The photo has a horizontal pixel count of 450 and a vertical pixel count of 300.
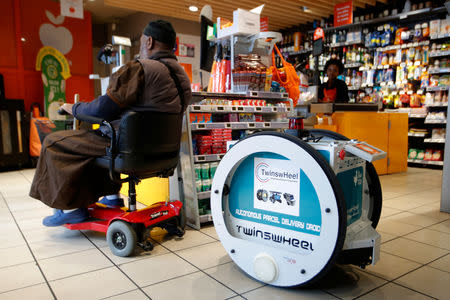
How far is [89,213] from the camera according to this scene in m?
2.63

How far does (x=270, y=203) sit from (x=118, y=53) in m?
2.43

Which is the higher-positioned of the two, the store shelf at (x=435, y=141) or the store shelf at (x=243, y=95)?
the store shelf at (x=243, y=95)

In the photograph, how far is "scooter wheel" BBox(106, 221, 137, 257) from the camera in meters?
2.21

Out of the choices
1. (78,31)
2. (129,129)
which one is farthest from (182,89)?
(78,31)

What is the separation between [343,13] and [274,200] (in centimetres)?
686

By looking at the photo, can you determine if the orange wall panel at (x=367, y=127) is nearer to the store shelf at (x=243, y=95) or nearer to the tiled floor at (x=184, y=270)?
the store shelf at (x=243, y=95)

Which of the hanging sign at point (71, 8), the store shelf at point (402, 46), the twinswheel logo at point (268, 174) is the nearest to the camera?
the twinswheel logo at point (268, 174)

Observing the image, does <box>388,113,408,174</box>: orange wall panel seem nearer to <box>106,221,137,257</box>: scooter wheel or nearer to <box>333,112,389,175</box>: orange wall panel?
<box>333,112,389,175</box>: orange wall panel

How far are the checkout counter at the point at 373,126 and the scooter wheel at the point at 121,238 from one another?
3544 mm

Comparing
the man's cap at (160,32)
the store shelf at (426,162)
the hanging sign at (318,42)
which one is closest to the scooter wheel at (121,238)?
the man's cap at (160,32)

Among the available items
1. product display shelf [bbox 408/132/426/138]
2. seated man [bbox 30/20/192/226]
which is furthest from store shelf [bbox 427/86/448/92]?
seated man [bbox 30/20/192/226]

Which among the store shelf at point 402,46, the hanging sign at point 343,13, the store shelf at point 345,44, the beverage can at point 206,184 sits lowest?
the beverage can at point 206,184

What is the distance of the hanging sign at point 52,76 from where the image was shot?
7.28 m

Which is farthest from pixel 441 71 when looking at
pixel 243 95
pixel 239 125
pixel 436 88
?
pixel 239 125
